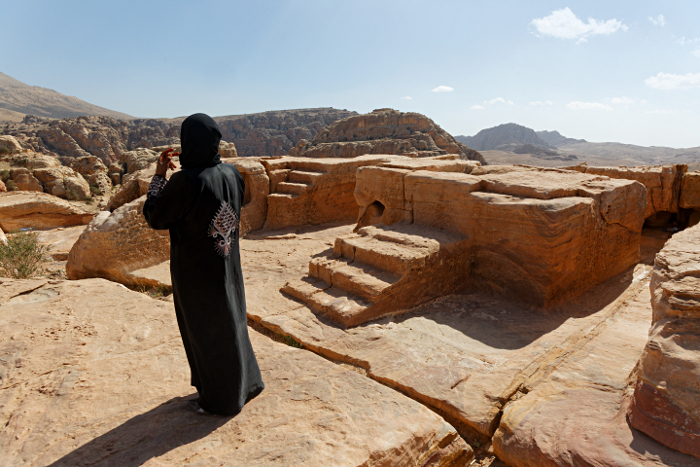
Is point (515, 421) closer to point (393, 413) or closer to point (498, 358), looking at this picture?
point (393, 413)

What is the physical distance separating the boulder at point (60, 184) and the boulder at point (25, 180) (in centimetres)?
29

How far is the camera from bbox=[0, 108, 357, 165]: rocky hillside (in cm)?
3778

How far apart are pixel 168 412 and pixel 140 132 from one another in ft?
193

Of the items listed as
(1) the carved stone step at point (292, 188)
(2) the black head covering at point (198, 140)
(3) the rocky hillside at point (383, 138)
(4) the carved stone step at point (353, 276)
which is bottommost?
(4) the carved stone step at point (353, 276)

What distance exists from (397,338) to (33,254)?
217 inches

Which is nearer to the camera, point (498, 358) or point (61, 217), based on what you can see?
point (498, 358)

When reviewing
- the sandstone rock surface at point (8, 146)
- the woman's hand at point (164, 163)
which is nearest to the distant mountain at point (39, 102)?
the sandstone rock surface at point (8, 146)

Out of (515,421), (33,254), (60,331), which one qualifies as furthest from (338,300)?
(33,254)

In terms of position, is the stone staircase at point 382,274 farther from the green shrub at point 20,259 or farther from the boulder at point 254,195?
the green shrub at point 20,259

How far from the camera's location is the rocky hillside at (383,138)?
3922 centimetres

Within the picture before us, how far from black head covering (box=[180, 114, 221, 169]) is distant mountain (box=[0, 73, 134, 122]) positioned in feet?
275

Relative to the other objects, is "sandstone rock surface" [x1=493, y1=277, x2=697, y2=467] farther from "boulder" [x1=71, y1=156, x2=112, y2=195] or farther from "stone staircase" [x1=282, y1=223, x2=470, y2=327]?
"boulder" [x1=71, y1=156, x2=112, y2=195]

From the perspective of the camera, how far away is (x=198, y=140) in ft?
6.68

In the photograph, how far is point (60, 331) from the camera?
3.15 m
